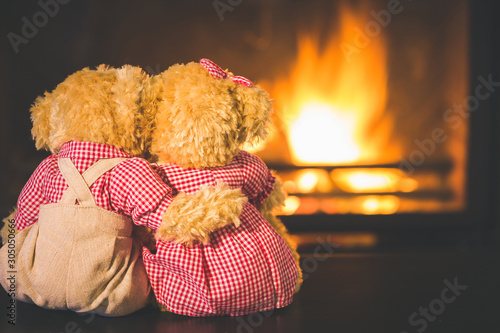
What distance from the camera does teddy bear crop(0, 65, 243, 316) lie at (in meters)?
0.82

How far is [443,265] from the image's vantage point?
1.30 metres

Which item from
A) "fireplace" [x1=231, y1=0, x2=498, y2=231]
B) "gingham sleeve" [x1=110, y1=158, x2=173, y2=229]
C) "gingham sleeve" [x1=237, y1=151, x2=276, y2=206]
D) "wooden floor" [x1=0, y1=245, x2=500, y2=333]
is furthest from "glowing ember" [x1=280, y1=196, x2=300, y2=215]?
"gingham sleeve" [x1=110, y1=158, x2=173, y2=229]

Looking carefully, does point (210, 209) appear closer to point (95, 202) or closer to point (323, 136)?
point (95, 202)

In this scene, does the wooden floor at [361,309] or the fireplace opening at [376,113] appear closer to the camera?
the wooden floor at [361,309]

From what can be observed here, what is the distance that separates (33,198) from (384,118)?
1.21 metres

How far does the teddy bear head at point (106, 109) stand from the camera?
0.86m

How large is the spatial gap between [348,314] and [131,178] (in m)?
0.46

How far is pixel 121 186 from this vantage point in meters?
0.83

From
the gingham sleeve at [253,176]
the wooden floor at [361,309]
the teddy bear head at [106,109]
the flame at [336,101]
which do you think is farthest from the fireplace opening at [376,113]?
the teddy bear head at [106,109]

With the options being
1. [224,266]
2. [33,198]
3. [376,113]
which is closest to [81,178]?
[33,198]

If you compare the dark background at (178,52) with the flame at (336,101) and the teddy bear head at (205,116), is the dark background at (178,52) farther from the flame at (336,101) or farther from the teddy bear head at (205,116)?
the teddy bear head at (205,116)

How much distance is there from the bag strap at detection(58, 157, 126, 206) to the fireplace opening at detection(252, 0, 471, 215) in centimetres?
92

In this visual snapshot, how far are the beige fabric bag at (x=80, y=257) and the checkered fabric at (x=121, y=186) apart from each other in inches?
0.5

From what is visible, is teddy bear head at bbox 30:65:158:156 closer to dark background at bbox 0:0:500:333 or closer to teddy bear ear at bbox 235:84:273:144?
teddy bear ear at bbox 235:84:273:144
